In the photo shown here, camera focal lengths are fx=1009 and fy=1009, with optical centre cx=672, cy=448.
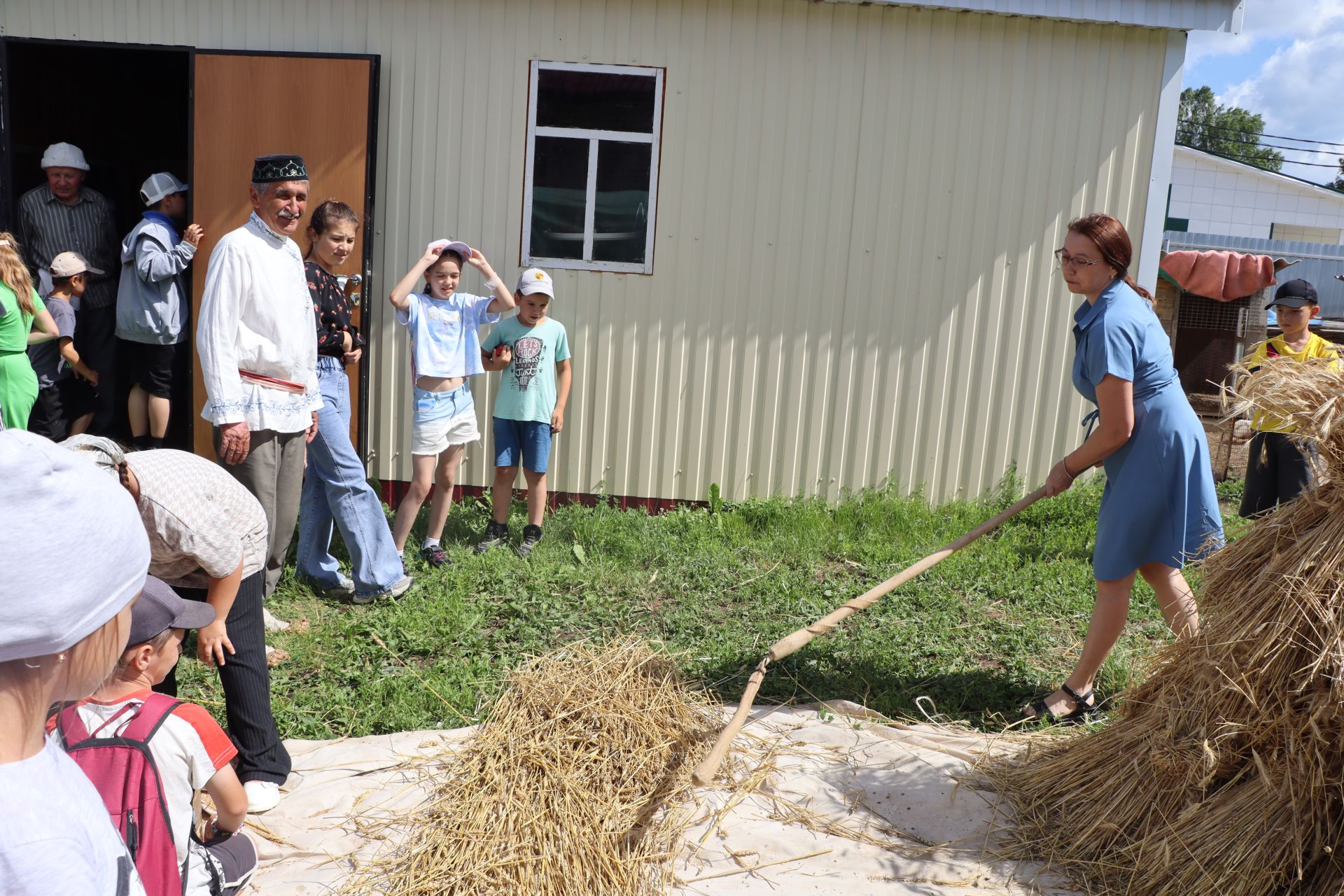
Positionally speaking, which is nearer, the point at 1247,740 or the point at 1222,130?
the point at 1247,740

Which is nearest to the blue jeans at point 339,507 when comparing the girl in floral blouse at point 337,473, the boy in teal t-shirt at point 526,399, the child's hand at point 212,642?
the girl in floral blouse at point 337,473

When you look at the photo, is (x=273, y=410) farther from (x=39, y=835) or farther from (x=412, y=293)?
(x=39, y=835)

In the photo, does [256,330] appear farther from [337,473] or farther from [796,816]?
[796,816]

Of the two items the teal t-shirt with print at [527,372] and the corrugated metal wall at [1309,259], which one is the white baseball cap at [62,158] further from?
the corrugated metal wall at [1309,259]

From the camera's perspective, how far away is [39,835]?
0.98 meters

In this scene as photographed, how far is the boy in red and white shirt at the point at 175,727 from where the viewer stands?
7.57 feet

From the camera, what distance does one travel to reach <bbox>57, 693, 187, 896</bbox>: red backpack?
79.4 inches

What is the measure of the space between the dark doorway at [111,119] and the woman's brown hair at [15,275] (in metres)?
1.77

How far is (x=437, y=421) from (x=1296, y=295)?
521 centimetres

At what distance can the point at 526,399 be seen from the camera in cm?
571

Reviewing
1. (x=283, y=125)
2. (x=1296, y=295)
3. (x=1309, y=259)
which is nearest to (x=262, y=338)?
(x=283, y=125)

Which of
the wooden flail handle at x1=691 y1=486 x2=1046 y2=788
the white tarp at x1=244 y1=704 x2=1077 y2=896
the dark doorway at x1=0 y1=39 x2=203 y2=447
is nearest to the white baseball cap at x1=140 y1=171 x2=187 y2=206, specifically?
the dark doorway at x1=0 y1=39 x2=203 y2=447

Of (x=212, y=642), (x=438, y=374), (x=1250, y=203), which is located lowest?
(x=212, y=642)

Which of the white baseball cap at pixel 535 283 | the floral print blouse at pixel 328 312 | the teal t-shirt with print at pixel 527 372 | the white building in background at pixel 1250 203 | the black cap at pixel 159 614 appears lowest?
the black cap at pixel 159 614
